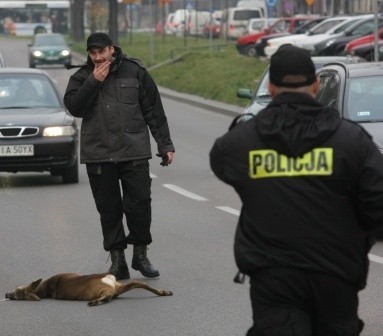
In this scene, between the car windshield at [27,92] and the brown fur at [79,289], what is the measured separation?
871 centimetres

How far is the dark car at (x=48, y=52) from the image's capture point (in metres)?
59.5


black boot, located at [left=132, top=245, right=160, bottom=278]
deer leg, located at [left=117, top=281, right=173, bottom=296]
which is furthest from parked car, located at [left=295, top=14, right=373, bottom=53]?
deer leg, located at [left=117, top=281, right=173, bottom=296]

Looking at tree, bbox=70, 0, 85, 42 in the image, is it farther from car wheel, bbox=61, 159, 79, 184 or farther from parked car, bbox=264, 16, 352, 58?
car wheel, bbox=61, 159, 79, 184

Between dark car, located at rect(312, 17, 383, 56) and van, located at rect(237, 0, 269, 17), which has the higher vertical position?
dark car, located at rect(312, 17, 383, 56)

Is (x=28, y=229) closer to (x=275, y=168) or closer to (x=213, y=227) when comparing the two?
(x=213, y=227)

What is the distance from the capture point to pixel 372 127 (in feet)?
39.7

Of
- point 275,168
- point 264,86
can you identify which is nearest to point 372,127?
point 264,86

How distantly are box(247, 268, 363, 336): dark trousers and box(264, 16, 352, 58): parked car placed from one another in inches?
1498

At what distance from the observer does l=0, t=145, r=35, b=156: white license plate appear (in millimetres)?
16438

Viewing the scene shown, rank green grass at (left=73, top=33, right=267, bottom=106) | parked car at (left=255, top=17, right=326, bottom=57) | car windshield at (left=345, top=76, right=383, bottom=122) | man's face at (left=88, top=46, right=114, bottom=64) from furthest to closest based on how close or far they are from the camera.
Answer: parked car at (left=255, top=17, right=326, bottom=57) → green grass at (left=73, top=33, right=267, bottom=106) → car windshield at (left=345, top=76, right=383, bottom=122) → man's face at (left=88, top=46, right=114, bottom=64)

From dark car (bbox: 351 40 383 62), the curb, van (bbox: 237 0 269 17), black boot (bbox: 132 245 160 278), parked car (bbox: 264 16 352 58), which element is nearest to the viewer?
black boot (bbox: 132 245 160 278)

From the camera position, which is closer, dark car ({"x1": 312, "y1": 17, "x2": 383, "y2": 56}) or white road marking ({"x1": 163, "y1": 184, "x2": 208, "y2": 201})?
white road marking ({"x1": 163, "y1": 184, "x2": 208, "y2": 201})

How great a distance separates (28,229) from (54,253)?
5.55 ft

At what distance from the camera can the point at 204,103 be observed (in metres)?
33.3
